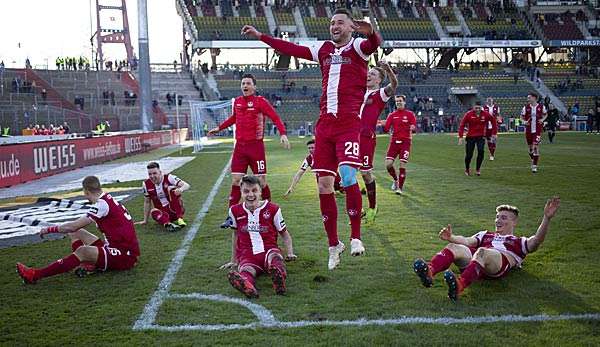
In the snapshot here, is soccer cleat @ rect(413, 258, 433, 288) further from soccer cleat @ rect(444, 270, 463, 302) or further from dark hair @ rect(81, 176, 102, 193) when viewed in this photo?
dark hair @ rect(81, 176, 102, 193)

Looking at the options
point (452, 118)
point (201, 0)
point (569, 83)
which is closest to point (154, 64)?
point (201, 0)

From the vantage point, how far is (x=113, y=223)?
18.7 feet

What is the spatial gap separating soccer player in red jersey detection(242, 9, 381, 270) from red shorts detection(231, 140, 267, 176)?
2650mm

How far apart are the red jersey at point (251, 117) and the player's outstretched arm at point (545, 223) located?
4.34 metres

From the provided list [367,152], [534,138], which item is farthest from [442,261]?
[534,138]

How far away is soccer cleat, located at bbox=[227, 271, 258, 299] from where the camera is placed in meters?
4.73

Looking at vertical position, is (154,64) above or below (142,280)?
above

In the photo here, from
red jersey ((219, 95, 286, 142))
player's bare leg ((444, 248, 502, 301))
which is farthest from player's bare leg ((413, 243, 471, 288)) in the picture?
red jersey ((219, 95, 286, 142))

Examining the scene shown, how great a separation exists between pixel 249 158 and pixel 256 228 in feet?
10.4

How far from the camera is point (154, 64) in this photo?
58.3 meters

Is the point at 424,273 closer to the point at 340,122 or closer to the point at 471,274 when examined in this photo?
the point at 471,274

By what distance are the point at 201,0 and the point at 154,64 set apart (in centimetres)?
852

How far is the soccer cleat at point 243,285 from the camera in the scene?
15.5 feet

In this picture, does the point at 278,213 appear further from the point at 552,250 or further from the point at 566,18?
the point at 566,18
